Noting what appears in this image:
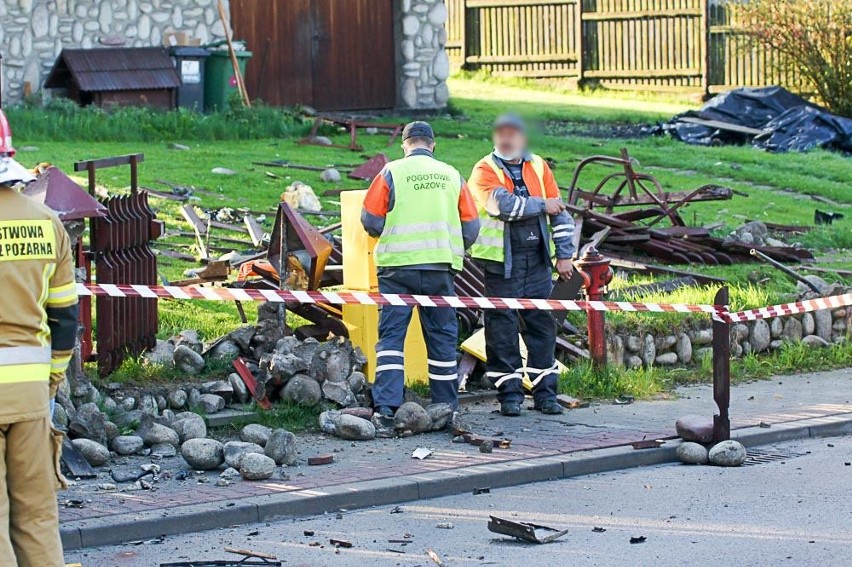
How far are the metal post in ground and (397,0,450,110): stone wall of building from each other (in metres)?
16.5

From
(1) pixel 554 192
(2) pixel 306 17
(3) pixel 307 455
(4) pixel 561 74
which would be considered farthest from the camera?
(4) pixel 561 74

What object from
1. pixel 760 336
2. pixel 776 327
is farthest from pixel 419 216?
pixel 776 327

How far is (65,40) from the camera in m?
21.1

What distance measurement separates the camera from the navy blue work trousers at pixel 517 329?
1034cm

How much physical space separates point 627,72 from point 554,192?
2158 centimetres

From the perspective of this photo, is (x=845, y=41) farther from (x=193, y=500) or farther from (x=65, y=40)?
(x=193, y=500)

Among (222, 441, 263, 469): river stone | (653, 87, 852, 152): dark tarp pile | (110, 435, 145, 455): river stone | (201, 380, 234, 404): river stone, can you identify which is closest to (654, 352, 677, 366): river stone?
(201, 380, 234, 404): river stone

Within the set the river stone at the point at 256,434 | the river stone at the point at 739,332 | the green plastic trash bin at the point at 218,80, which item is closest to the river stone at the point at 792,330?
the river stone at the point at 739,332

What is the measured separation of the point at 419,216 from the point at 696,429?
2198mm

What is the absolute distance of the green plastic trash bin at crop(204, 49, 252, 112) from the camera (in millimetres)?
22062

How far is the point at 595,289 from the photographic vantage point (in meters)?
10.9

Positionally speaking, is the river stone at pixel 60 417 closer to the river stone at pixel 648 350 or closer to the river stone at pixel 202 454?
the river stone at pixel 202 454

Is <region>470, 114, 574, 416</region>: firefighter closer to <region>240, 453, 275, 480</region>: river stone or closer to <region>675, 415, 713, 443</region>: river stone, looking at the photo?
<region>675, 415, 713, 443</region>: river stone

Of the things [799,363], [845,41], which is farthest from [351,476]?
[845,41]
